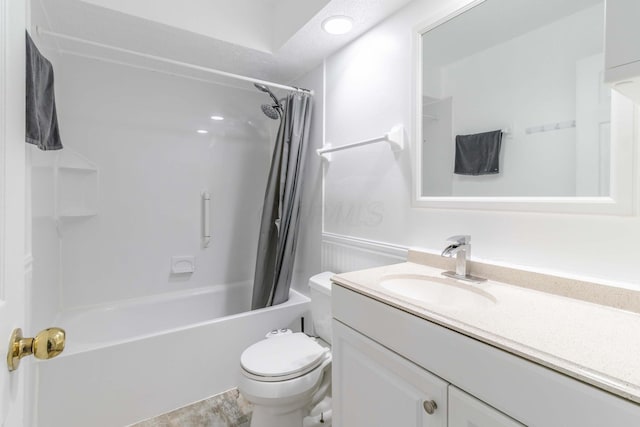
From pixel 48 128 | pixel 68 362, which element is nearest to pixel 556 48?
pixel 48 128

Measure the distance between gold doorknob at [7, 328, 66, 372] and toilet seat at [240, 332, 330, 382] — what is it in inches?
A: 35.5

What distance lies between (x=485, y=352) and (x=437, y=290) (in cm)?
50

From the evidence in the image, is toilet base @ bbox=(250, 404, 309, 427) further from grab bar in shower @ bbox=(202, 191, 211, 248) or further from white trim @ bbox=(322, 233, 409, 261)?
grab bar in shower @ bbox=(202, 191, 211, 248)

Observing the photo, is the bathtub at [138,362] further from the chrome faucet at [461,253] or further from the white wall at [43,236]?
the chrome faucet at [461,253]

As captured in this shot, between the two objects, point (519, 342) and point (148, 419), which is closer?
point (519, 342)

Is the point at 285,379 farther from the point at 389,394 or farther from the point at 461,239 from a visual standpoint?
the point at 461,239

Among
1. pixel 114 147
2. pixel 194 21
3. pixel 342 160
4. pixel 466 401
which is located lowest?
pixel 466 401

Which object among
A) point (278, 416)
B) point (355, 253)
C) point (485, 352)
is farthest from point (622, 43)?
point (278, 416)

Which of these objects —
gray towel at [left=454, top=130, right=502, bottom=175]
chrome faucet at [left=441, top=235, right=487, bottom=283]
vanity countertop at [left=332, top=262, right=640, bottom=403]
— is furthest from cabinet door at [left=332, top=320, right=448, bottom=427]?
gray towel at [left=454, top=130, right=502, bottom=175]

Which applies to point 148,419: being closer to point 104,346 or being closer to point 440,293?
point 104,346

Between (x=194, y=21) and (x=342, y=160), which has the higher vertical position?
(x=194, y=21)

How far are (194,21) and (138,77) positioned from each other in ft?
2.73

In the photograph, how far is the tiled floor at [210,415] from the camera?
1554 millimetres

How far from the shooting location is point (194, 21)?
173cm
